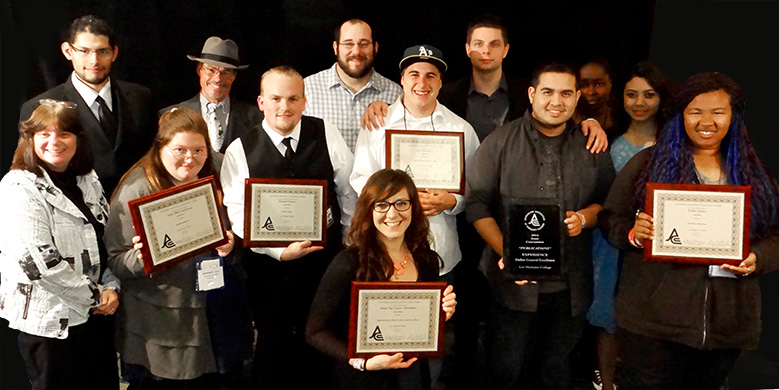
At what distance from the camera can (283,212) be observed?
335cm

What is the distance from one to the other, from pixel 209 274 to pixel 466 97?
1.83 meters

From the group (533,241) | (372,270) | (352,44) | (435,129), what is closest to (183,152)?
(372,270)

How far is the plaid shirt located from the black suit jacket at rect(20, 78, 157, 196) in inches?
37.7

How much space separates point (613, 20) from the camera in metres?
4.07

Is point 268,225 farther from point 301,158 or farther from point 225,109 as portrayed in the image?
point 225,109

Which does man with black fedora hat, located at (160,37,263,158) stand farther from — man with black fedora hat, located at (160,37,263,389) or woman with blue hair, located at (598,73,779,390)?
woman with blue hair, located at (598,73,779,390)

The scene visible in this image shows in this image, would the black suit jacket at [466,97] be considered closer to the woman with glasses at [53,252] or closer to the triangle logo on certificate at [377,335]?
the triangle logo on certificate at [377,335]

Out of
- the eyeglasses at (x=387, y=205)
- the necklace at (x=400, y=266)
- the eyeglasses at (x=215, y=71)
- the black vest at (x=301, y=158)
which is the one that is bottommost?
the necklace at (x=400, y=266)

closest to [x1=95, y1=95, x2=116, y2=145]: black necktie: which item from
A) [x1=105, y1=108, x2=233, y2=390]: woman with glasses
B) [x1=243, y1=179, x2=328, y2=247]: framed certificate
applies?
[x1=105, y1=108, x2=233, y2=390]: woman with glasses

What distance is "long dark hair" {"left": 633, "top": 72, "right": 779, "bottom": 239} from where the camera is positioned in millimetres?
3227

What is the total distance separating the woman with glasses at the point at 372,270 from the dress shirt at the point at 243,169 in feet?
2.49

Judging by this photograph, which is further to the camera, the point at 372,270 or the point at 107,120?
the point at 107,120

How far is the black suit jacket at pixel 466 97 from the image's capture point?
12.6 ft

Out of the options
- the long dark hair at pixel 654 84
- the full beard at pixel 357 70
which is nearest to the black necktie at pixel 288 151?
the full beard at pixel 357 70
